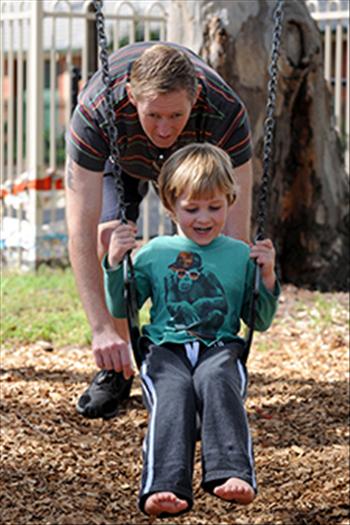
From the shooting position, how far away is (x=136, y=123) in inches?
177

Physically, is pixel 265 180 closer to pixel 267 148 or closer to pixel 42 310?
pixel 267 148

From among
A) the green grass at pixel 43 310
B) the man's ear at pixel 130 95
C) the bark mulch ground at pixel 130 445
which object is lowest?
the bark mulch ground at pixel 130 445

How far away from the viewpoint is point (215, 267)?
3.83 m

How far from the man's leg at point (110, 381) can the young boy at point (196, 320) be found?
1198 millimetres

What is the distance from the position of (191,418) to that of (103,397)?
217 cm

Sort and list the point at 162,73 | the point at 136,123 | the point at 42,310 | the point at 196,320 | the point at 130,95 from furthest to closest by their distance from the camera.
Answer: the point at 42,310, the point at 136,123, the point at 130,95, the point at 162,73, the point at 196,320

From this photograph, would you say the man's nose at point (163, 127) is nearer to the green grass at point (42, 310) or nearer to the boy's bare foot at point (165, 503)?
the boy's bare foot at point (165, 503)

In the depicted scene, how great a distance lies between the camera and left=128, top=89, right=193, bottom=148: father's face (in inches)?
161

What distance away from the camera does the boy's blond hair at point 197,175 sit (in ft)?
12.3

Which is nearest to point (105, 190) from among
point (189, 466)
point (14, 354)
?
point (189, 466)

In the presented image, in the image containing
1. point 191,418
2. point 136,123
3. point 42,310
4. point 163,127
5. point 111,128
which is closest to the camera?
point 191,418

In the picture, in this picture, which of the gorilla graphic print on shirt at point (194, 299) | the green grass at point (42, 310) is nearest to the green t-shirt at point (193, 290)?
the gorilla graphic print on shirt at point (194, 299)

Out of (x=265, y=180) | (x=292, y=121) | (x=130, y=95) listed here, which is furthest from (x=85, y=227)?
(x=292, y=121)

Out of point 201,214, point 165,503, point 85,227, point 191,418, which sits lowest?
point 165,503
